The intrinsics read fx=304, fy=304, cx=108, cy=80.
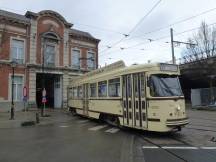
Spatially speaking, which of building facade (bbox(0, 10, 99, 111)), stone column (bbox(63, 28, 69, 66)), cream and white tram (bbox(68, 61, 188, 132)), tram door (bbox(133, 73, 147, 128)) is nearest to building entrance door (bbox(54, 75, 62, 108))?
building facade (bbox(0, 10, 99, 111))

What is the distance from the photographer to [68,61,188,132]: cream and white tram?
42.5 feet

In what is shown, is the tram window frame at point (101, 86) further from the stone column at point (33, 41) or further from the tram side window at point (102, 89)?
the stone column at point (33, 41)

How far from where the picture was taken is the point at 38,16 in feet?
126

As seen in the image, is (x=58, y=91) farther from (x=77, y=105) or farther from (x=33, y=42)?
(x=77, y=105)

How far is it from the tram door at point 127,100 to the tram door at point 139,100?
0.38m

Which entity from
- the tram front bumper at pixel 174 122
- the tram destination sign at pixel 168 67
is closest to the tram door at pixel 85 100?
the tram destination sign at pixel 168 67

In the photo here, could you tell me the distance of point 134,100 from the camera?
1431 centimetres

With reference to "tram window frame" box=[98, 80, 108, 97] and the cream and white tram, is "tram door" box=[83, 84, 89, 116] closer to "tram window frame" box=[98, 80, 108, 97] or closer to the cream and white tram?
"tram window frame" box=[98, 80, 108, 97]

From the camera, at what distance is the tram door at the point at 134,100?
13703 mm

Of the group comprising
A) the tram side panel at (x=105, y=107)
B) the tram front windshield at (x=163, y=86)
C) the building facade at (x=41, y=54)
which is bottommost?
the tram side panel at (x=105, y=107)

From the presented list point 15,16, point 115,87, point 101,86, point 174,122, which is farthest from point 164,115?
point 15,16

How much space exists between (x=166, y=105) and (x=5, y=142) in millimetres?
7005

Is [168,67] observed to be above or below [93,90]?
above

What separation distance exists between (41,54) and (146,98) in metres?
27.0
